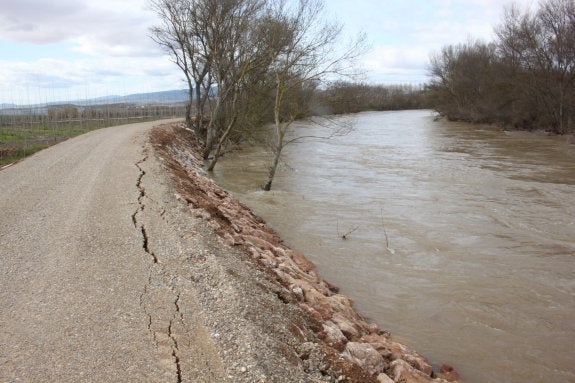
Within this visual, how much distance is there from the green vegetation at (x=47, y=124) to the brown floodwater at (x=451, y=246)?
7.33m

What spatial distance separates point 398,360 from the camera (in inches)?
194

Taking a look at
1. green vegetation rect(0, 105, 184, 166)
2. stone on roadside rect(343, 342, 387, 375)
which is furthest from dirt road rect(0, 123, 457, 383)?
green vegetation rect(0, 105, 184, 166)

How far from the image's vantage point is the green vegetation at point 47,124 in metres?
17.9

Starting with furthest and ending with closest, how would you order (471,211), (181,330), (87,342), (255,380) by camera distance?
(471,211) < (181,330) < (87,342) < (255,380)

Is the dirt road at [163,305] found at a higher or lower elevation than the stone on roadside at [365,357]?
higher

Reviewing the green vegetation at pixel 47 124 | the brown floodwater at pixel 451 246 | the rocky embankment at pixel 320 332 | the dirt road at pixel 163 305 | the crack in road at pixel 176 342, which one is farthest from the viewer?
the green vegetation at pixel 47 124

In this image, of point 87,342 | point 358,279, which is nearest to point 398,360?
point 87,342

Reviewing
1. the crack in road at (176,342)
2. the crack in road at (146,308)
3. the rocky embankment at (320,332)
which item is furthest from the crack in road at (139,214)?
the crack in road at (176,342)

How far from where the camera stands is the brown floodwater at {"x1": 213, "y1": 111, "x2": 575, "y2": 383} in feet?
20.4

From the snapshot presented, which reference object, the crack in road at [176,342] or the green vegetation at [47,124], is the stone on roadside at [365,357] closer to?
the crack in road at [176,342]

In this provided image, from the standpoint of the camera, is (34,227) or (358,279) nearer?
(34,227)

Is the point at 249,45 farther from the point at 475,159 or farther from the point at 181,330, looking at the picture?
the point at 181,330

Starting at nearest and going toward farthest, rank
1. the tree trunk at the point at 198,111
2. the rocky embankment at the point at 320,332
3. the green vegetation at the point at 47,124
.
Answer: the rocky embankment at the point at 320,332, the green vegetation at the point at 47,124, the tree trunk at the point at 198,111

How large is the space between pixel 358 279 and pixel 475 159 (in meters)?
17.6
